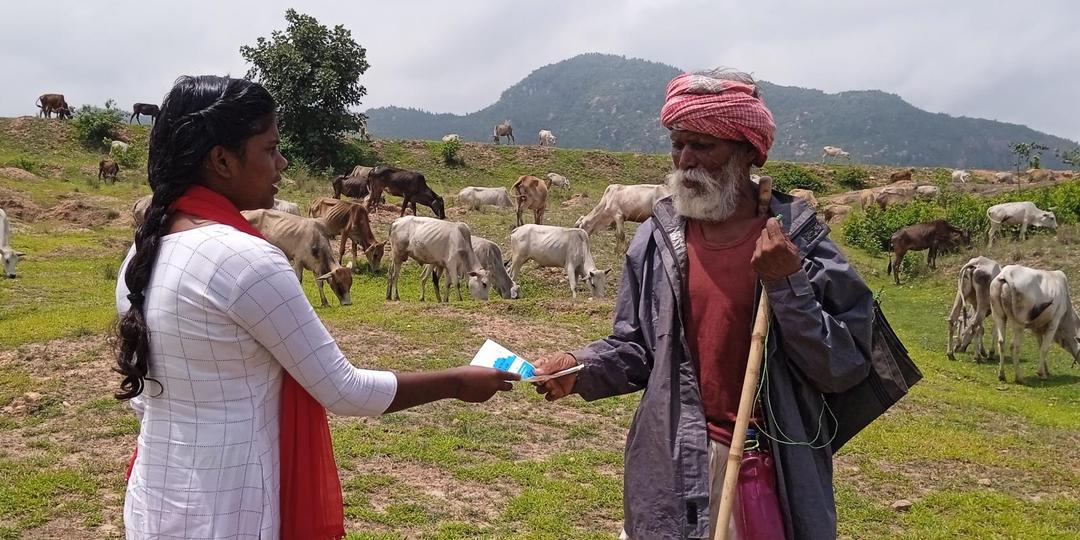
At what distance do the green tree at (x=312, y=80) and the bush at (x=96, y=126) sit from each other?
20.9 ft

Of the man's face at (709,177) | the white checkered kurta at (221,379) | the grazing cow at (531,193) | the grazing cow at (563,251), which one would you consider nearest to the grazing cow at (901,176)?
the grazing cow at (531,193)

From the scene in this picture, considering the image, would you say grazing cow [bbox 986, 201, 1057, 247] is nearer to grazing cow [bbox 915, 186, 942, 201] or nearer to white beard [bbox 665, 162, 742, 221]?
grazing cow [bbox 915, 186, 942, 201]

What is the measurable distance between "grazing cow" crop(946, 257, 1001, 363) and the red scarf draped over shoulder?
1304 centimetres

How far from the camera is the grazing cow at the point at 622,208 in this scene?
2041 centimetres

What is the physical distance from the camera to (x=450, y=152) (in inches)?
1489

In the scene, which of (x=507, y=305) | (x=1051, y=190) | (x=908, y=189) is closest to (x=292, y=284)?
(x=507, y=305)

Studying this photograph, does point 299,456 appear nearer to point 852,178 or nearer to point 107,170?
point 107,170

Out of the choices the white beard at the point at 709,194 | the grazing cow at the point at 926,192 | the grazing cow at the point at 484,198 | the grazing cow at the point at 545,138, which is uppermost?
the grazing cow at the point at 545,138

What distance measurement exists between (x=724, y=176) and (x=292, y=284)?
1544mm

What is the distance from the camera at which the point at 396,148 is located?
3884cm

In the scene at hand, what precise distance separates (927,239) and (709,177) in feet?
67.1

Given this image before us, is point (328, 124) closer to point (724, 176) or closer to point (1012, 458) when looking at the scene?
point (1012, 458)

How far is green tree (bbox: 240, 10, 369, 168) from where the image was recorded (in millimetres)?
32562

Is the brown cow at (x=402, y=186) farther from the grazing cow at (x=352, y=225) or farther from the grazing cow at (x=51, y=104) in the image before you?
the grazing cow at (x=51, y=104)
